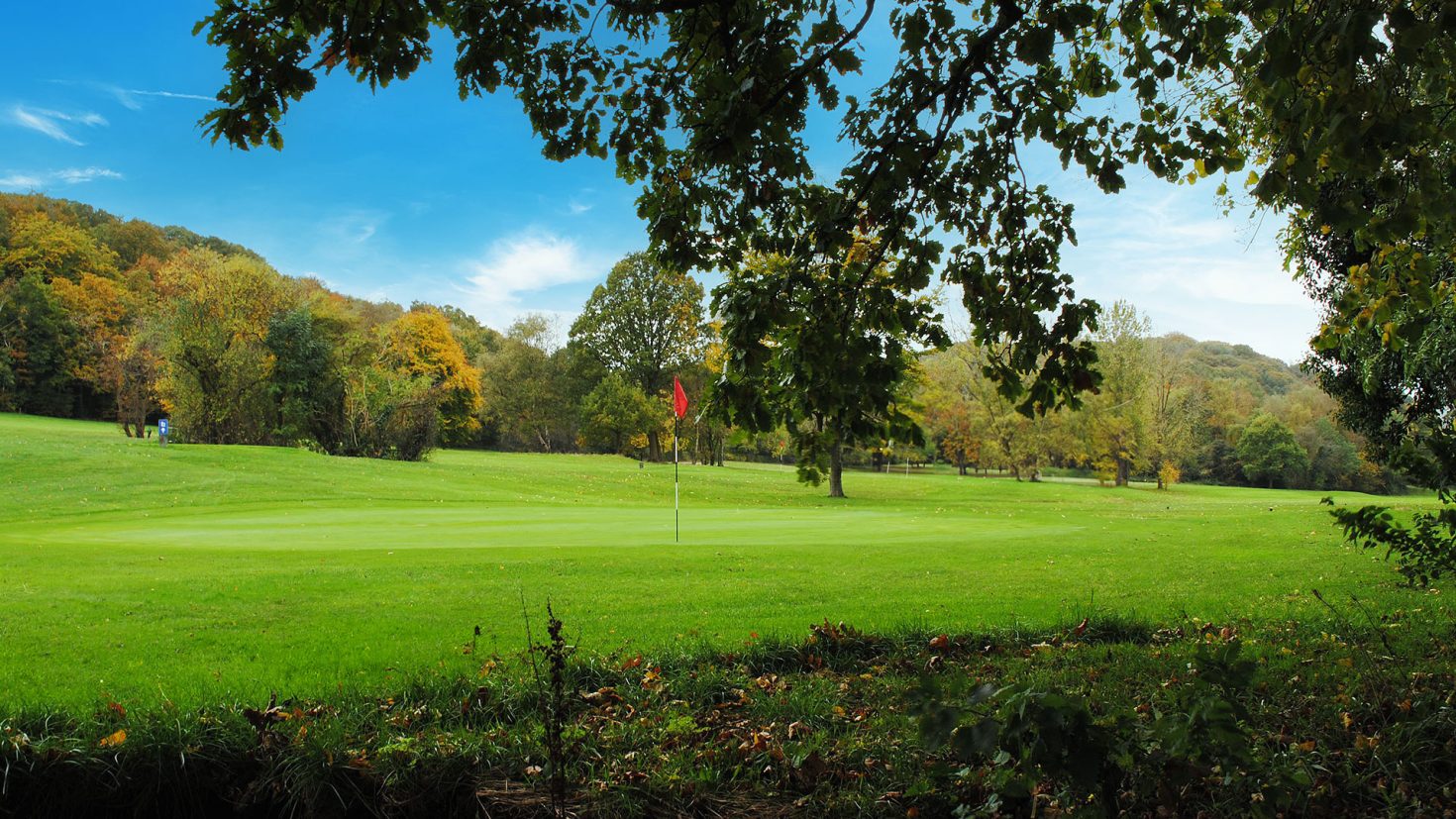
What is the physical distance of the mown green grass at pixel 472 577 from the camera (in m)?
5.64

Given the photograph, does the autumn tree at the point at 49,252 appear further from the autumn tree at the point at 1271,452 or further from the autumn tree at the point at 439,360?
the autumn tree at the point at 1271,452

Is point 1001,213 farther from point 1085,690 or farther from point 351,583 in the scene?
point 351,583

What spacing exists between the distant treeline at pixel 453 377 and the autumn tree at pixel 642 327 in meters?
0.15

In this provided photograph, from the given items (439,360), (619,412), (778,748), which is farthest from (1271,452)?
(778,748)

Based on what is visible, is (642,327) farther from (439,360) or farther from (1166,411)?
(1166,411)

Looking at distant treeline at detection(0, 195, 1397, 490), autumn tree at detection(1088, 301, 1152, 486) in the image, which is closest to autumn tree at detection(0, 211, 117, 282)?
distant treeline at detection(0, 195, 1397, 490)

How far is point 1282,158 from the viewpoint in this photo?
336cm

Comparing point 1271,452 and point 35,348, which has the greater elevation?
point 35,348

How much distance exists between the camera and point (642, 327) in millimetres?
54562

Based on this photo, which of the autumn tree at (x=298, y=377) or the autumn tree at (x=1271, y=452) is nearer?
the autumn tree at (x=298, y=377)

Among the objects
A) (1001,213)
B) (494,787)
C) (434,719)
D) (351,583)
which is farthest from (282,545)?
(1001,213)

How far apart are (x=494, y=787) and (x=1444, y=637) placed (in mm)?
6708

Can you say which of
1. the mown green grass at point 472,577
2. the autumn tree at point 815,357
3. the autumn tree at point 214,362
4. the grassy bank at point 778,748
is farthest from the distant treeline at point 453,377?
the grassy bank at point 778,748

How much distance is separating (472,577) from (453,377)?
160ft
